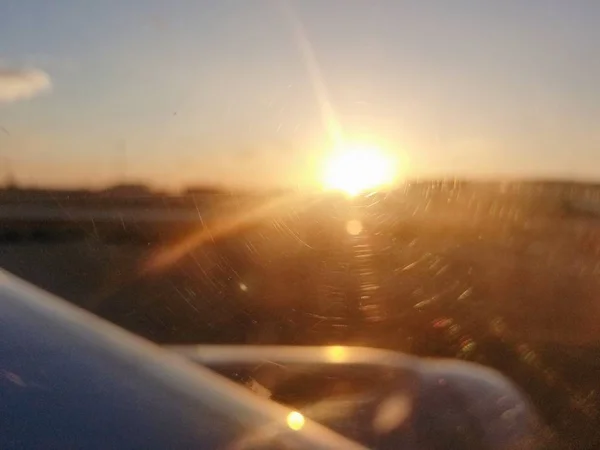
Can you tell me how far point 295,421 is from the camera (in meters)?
2.56

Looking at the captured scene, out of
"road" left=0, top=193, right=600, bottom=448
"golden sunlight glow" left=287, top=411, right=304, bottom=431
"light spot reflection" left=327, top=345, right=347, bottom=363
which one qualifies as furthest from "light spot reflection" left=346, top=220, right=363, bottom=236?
"golden sunlight glow" left=287, top=411, right=304, bottom=431

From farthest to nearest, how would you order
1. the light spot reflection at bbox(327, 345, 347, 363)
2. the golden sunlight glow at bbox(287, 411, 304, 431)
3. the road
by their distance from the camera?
the road < the light spot reflection at bbox(327, 345, 347, 363) < the golden sunlight glow at bbox(287, 411, 304, 431)

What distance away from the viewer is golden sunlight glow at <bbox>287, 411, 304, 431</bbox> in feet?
8.15

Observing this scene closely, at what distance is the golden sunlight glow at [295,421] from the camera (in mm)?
2484

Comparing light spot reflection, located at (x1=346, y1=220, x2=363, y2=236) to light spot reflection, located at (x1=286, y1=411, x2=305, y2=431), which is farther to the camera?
light spot reflection, located at (x1=346, y1=220, x2=363, y2=236)

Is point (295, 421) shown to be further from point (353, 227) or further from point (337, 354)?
point (353, 227)

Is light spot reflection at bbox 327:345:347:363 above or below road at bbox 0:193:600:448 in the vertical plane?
below

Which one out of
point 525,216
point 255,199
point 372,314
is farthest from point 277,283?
point 525,216

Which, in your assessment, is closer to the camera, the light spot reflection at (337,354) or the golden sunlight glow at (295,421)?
the golden sunlight glow at (295,421)

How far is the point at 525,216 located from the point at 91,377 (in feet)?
85.8

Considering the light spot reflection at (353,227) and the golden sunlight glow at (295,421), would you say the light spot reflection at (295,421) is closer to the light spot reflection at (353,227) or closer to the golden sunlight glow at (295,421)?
the golden sunlight glow at (295,421)

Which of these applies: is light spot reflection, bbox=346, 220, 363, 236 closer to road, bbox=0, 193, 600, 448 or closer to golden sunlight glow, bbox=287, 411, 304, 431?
road, bbox=0, 193, 600, 448

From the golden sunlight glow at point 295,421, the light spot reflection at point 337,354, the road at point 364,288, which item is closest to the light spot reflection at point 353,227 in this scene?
the road at point 364,288

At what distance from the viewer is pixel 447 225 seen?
75.2 ft
